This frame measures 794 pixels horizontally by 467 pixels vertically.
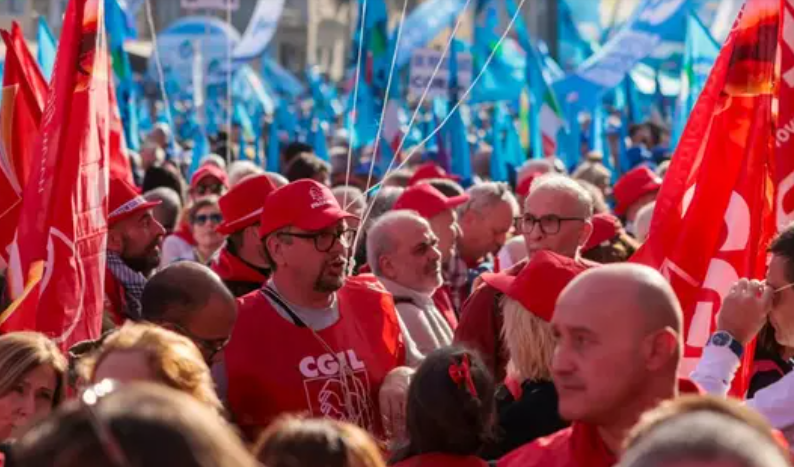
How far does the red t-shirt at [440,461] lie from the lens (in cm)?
420

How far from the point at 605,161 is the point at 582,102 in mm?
723

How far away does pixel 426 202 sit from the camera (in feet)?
27.5

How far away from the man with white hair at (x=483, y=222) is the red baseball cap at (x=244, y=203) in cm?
177

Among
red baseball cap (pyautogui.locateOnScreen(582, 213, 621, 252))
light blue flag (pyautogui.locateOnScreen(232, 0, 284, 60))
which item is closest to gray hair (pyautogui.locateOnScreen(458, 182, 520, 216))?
red baseball cap (pyautogui.locateOnScreen(582, 213, 621, 252))

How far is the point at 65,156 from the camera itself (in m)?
6.51

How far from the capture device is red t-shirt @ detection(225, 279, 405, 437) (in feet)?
17.6

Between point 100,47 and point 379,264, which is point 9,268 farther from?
point 379,264

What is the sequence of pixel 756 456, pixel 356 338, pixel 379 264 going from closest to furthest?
1. pixel 756 456
2. pixel 356 338
3. pixel 379 264

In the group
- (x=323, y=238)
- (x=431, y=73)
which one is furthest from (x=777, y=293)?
(x=431, y=73)

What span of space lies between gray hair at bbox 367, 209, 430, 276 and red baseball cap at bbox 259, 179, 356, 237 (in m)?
1.13

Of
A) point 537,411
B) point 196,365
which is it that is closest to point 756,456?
point 196,365

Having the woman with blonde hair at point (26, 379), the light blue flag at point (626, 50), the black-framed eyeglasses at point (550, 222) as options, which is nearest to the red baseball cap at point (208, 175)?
the black-framed eyeglasses at point (550, 222)

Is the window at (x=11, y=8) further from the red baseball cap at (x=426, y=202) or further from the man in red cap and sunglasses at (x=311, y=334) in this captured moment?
the man in red cap and sunglasses at (x=311, y=334)

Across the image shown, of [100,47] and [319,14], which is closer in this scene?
[100,47]
